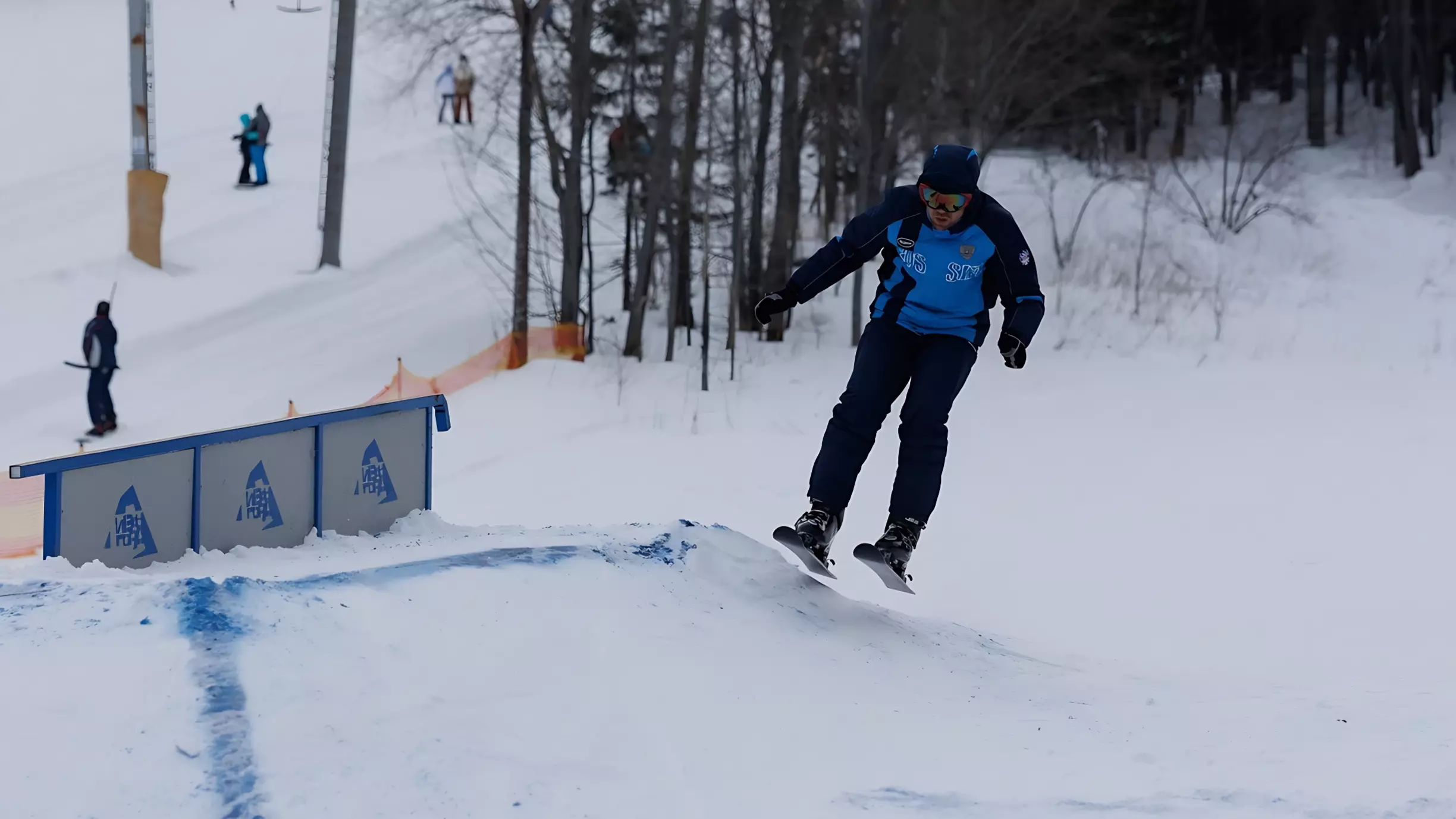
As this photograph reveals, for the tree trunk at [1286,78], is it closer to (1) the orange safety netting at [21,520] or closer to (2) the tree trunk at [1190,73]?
(2) the tree trunk at [1190,73]

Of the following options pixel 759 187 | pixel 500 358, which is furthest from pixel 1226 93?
pixel 500 358

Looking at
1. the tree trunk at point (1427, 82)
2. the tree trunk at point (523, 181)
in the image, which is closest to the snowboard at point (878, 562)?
the tree trunk at point (523, 181)

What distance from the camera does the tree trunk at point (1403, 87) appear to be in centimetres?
2794

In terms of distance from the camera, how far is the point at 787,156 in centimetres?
1852

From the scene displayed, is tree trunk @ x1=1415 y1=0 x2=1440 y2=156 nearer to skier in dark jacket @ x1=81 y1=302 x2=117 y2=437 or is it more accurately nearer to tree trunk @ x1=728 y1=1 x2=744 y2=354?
tree trunk @ x1=728 y1=1 x2=744 y2=354

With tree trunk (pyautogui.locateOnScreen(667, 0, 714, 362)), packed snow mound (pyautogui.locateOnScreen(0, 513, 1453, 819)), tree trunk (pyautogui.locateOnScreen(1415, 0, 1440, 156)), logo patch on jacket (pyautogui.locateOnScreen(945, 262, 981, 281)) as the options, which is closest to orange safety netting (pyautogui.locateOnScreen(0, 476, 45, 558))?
packed snow mound (pyautogui.locateOnScreen(0, 513, 1453, 819))

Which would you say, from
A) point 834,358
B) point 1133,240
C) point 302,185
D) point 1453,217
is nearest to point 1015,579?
point 834,358

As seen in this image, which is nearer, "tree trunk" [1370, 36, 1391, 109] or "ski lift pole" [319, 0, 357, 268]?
"ski lift pole" [319, 0, 357, 268]

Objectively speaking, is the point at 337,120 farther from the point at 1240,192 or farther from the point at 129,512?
the point at 1240,192

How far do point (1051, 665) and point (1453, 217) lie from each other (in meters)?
25.7

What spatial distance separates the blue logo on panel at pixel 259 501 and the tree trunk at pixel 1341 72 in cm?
3419

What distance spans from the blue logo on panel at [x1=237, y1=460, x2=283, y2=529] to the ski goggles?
3.02m

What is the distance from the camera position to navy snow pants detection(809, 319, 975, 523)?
208 inches

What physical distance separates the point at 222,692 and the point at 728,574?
2.41 m
